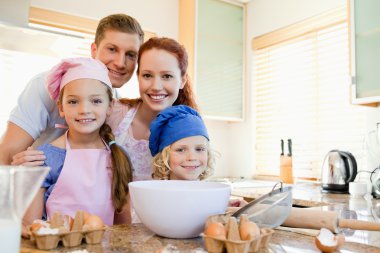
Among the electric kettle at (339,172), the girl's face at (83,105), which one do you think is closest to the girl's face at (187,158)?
the girl's face at (83,105)

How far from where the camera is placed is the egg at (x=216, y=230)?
2.20 feet

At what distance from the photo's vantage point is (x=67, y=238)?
71 centimetres

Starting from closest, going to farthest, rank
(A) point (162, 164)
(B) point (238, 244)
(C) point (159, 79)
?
(B) point (238, 244) → (A) point (162, 164) → (C) point (159, 79)

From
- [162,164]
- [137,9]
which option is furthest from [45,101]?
[137,9]

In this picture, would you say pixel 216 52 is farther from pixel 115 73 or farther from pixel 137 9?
pixel 115 73

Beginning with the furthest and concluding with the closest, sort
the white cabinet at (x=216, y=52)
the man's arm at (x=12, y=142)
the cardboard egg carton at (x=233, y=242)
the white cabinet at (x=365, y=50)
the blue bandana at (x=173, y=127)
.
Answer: the white cabinet at (x=216, y=52) → the white cabinet at (x=365, y=50) → the man's arm at (x=12, y=142) → the blue bandana at (x=173, y=127) → the cardboard egg carton at (x=233, y=242)

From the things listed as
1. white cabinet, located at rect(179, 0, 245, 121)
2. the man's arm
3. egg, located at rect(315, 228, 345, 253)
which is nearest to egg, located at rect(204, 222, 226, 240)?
egg, located at rect(315, 228, 345, 253)

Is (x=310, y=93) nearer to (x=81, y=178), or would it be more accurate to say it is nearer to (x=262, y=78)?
(x=262, y=78)

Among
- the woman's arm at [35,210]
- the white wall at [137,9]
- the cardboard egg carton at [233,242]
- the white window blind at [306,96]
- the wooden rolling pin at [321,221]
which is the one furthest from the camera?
the white wall at [137,9]

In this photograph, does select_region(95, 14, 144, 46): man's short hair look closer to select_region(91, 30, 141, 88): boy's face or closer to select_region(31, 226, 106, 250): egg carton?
select_region(91, 30, 141, 88): boy's face

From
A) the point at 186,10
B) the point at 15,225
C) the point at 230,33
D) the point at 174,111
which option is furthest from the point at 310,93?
the point at 15,225

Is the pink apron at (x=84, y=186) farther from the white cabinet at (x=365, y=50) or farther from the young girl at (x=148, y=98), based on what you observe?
the white cabinet at (x=365, y=50)

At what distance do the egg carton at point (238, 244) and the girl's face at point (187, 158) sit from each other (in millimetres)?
459

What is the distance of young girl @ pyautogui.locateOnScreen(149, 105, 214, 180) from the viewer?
3.75ft
